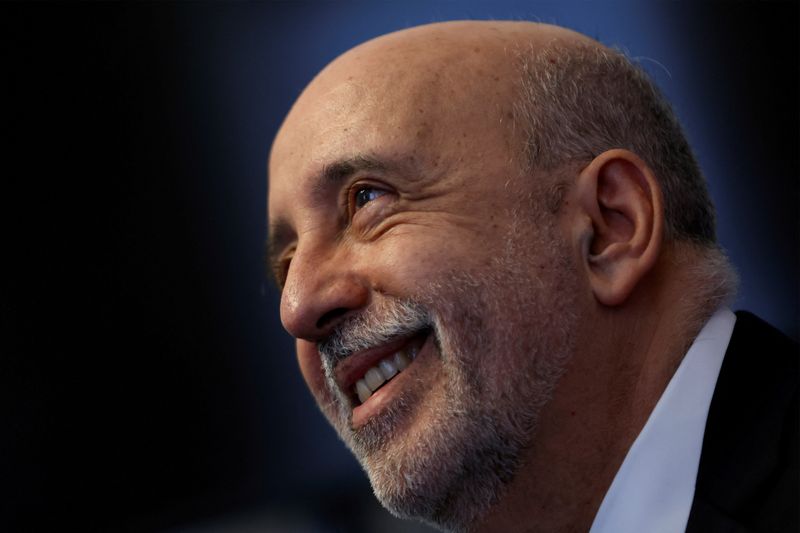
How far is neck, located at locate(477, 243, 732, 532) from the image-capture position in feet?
4.97

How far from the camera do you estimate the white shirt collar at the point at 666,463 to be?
1456mm

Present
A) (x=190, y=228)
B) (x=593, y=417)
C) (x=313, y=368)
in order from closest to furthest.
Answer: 1. (x=593, y=417)
2. (x=313, y=368)
3. (x=190, y=228)

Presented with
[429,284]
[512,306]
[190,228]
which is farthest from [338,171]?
[190,228]

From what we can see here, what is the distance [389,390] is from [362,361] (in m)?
0.08

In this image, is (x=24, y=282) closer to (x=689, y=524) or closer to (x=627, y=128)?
(x=627, y=128)

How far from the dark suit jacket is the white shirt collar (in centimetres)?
2

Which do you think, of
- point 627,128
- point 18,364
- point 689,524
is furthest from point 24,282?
point 689,524

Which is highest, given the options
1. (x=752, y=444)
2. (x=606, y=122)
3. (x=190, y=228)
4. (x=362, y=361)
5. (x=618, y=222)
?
(x=606, y=122)

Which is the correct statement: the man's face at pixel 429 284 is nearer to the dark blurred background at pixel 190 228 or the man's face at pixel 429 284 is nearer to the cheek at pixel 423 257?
the cheek at pixel 423 257

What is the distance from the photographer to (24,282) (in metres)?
2.12

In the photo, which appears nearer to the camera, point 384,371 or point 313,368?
point 384,371

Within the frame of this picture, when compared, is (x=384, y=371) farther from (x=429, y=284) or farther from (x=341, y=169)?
(x=341, y=169)

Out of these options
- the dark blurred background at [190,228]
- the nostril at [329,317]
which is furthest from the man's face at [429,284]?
the dark blurred background at [190,228]

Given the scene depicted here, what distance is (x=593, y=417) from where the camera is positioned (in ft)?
4.99
